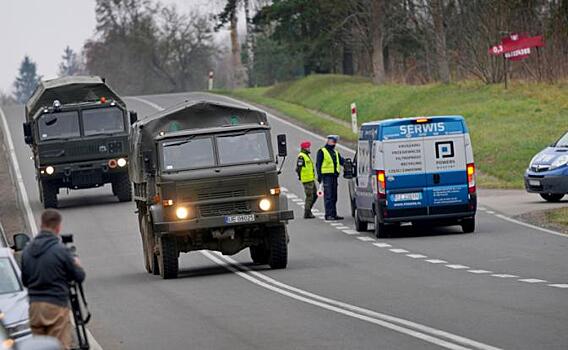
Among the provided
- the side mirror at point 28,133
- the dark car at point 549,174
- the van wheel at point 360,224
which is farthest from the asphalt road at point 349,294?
the side mirror at point 28,133

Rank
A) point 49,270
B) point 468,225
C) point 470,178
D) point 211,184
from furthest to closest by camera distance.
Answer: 1. point 468,225
2. point 470,178
3. point 211,184
4. point 49,270

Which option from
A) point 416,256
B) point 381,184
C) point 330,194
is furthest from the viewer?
point 330,194

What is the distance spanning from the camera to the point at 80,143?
37.4m

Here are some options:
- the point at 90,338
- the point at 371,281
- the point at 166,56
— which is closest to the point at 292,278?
the point at 371,281

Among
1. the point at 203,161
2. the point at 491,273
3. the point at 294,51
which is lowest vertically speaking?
the point at 491,273

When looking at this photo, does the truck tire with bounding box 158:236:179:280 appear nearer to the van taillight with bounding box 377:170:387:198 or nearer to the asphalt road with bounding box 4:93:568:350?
the asphalt road with bounding box 4:93:568:350

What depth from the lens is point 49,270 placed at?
1141 centimetres

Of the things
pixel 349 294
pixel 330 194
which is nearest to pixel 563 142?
pixel 330 194

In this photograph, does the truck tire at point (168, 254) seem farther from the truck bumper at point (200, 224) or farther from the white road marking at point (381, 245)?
the white road marking at point (381, 245)

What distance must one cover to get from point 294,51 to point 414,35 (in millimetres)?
6136

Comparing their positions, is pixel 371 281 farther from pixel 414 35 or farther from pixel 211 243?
pixel 414 35

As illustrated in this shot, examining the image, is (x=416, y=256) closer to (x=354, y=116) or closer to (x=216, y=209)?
(x=216, y=209)

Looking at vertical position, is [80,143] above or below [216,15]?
below

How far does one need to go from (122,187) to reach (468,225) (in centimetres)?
1388
